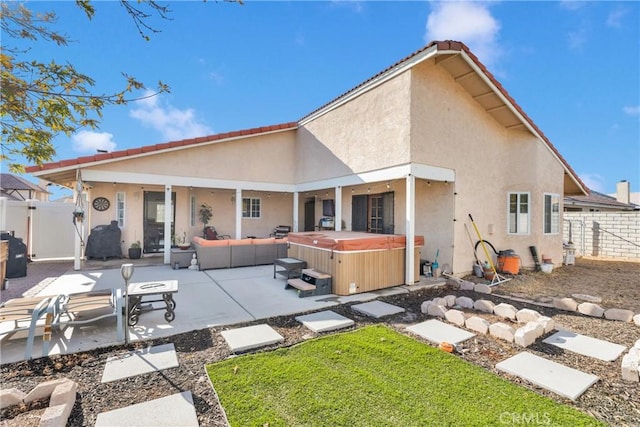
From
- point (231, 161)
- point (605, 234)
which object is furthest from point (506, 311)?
point (605, 234)

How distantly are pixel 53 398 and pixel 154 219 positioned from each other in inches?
403

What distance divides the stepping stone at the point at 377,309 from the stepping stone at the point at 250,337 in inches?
71.3

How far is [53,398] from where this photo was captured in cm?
253

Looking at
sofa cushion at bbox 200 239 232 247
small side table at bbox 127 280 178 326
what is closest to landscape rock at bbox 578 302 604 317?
small side table at bbox 127 280 178 326

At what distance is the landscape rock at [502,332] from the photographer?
164 inches

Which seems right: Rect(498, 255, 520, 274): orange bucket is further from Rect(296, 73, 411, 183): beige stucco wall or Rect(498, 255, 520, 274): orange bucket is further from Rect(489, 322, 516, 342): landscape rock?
Rect(489, 322, 516, 342): landscape rock

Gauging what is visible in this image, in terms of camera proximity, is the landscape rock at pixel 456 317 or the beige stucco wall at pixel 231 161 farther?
the beige stucco wall at pixel 231 161

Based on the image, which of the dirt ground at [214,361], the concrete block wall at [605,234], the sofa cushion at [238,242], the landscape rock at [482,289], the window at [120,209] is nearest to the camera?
the dirt ground at [214,361]

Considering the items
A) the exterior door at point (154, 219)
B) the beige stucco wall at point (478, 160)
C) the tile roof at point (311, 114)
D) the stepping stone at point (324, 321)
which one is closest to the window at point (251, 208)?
the exterior door at point (154, 219)

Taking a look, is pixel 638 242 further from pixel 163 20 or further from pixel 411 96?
pixel 163 20

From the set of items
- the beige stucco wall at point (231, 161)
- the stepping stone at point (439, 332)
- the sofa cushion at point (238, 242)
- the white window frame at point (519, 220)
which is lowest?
the stepping stone at point (439, 332)

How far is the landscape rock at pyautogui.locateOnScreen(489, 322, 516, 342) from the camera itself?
4.16m

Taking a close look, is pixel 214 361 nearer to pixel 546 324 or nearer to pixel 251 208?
pixel 546 324

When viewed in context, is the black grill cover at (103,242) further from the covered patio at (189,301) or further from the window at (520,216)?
the window at (520,216)
